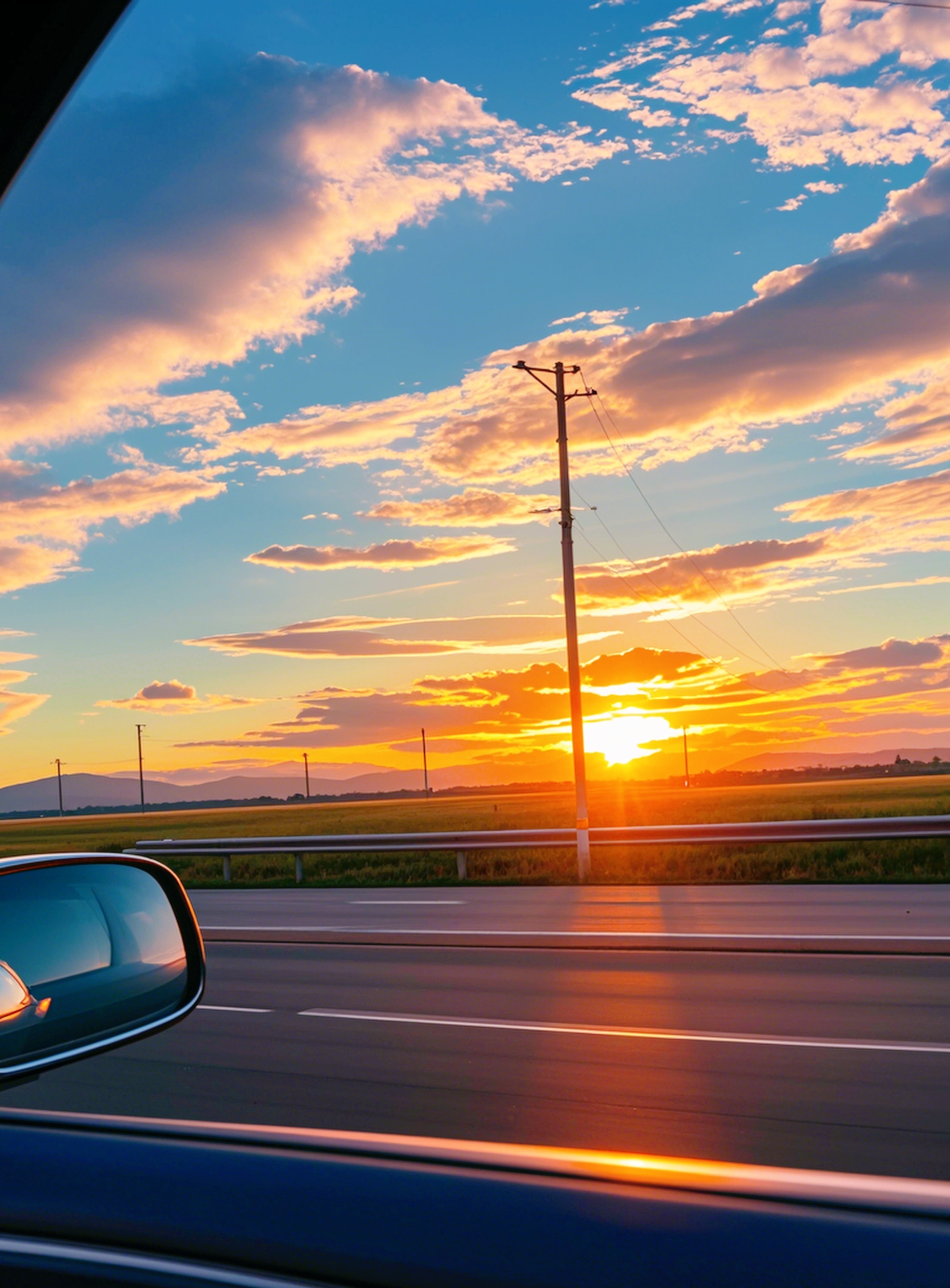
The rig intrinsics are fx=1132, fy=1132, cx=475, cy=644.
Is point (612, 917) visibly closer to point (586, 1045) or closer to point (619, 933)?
point (619, 933)

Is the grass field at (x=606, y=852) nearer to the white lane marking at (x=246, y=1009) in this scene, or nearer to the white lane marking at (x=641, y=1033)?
the white lane marking at (x=246, y=1009)

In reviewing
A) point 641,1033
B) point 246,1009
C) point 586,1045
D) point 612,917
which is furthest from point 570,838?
point 586,1045

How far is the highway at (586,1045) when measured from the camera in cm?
631

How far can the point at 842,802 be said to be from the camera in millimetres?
64188

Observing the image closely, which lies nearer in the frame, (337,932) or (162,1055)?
(162,1055)

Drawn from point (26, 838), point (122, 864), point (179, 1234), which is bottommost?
point (26, 838)

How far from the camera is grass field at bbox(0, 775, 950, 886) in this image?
22188 millimetres

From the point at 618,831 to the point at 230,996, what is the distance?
13.8m

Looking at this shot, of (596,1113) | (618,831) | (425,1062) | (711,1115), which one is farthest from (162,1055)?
(618,831)

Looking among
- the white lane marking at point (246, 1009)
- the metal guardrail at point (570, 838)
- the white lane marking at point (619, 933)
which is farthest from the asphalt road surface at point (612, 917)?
the white lane marking at point (246, 1009)

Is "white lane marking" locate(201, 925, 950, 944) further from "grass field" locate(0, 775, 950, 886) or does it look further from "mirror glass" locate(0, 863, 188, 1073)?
"mirror glass" locate(0, 863, 188, 1073)

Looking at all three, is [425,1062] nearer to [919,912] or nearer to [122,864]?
[122,864]

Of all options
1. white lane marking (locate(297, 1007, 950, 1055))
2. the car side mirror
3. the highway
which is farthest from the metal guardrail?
the car side mirror

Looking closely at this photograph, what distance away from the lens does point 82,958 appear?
7.79 feet
